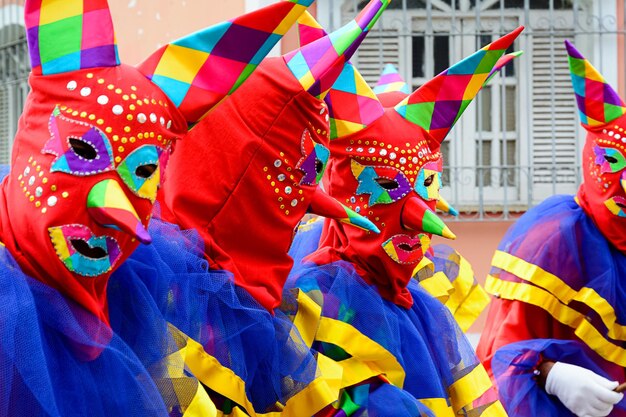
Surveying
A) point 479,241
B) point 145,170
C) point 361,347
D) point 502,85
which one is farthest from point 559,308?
point 502,85

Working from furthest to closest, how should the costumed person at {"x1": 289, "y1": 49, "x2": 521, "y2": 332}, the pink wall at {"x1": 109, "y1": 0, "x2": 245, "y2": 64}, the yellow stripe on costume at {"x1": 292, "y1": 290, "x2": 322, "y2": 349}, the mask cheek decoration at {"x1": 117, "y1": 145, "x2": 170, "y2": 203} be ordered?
the pink wall at {"x1": 109, "y1": 0, "x2": 245, "y2": 64} → the costumed person at {"x1": 289, "y1": 49, "x2": 521, "y2": 332} → the yellow stripe on costume at {"x1": 292, "y1": 290, "x2": 322, "y2": 349} → the mask cheek decoration at {"x1": 117, "y1": 145, "x2": 170, "y2": 203}

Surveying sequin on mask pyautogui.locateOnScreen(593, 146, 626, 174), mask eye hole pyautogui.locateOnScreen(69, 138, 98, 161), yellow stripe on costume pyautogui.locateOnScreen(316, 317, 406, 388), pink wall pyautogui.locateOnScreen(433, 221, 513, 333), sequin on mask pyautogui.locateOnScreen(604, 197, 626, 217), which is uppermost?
mask eye hole pyautogui.locateOnScreen(69, 138, 98, 161)

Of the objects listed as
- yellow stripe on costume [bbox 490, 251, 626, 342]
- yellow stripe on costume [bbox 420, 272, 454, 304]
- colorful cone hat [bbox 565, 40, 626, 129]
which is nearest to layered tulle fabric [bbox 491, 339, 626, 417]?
yellow stripe on costume [bbox 490, 251, 626, 342]

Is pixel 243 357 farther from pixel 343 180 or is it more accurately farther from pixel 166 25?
pixel 166 25

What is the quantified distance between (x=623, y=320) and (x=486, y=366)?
0.54 m

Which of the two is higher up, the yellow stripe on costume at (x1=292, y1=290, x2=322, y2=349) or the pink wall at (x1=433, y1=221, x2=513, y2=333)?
the yellow stripe on costume at (x1=292, y1=290, x2=322, y2=349)

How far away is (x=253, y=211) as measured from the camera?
2.91m

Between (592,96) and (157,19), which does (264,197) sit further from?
(157,19)

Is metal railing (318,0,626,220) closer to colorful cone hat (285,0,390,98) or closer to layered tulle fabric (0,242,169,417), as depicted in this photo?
colorful cone hat (285,0,390,98)

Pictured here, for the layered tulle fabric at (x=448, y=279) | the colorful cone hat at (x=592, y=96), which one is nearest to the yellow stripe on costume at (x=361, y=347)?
the layered tulle fabric at (x=448, y=279)

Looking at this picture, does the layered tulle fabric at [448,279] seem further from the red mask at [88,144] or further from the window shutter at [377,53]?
the window shutter at [377,53]

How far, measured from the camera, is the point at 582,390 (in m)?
4.22

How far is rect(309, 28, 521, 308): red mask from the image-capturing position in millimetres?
3477

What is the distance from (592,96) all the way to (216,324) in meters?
2.37
